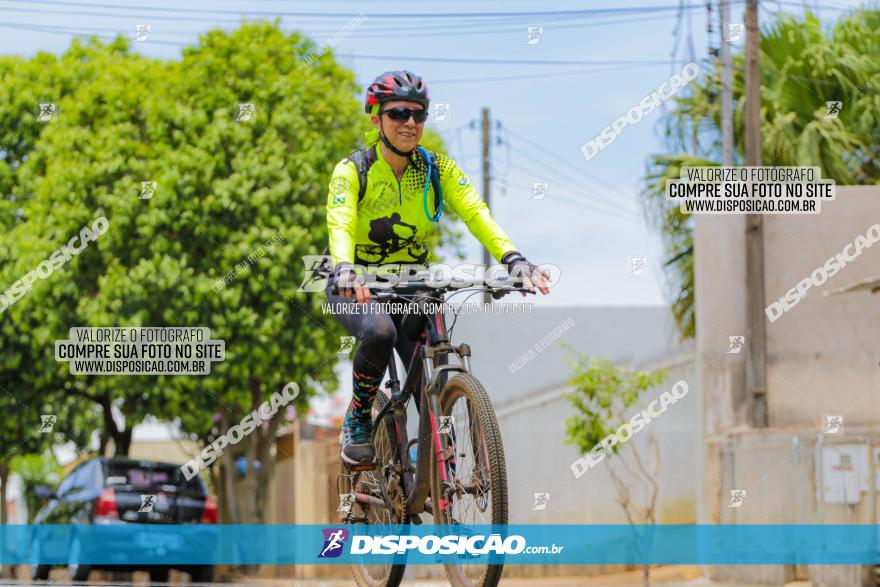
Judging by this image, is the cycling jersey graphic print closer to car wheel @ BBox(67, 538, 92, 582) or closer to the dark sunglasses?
the dark sunglasses

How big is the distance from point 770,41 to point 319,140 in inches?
268

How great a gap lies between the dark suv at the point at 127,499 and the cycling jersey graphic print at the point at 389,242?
863cm

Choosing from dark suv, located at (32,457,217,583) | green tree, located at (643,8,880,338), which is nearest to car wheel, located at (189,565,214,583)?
dark suv, located at (32,457,217,583)

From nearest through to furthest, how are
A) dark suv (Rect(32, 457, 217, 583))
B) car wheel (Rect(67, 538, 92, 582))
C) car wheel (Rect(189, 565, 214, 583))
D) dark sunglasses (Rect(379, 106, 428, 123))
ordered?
dark sunglasses (Rect(379, 106, 428, 123)), car wheel (Rect(67, 538, 92, 582)), dark suv (Rect(32, 457, 217, 583)), car wheel (Rect(189, 565, 214, 583))

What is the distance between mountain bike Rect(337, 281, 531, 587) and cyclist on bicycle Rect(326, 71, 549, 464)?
125mm

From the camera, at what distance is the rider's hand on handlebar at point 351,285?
5.46 meters

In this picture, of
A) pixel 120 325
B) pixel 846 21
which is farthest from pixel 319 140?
pixel 846 21

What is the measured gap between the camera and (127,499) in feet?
47.3

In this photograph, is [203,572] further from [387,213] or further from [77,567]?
[387,213]

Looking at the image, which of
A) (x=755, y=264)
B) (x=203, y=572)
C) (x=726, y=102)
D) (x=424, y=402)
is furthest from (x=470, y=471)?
(x=726, y=102)

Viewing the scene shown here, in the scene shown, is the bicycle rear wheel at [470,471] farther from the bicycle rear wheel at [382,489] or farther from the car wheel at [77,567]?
the car wheel at [77,567]

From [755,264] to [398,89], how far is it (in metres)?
11.5

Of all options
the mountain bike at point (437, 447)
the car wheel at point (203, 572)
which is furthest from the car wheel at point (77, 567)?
the mountain bike at point (437, 447)

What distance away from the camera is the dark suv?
1427 cm
